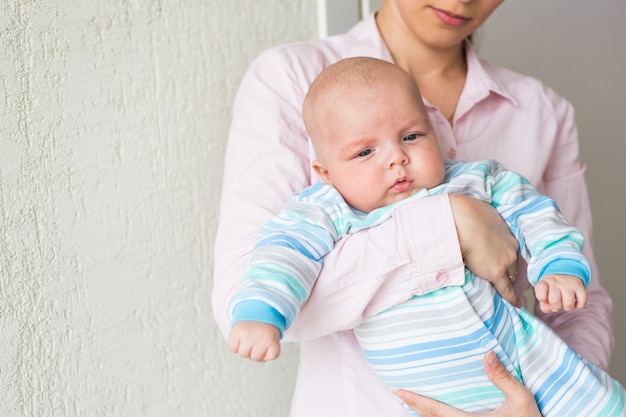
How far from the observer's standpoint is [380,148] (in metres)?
1.21

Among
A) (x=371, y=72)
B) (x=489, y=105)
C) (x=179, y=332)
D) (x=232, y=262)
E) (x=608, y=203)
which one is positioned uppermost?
(x=371, y=72)

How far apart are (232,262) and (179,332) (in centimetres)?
29

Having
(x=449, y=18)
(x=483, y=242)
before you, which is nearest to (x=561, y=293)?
(x=483, y=242)

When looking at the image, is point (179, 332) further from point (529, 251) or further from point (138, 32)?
point (529, 251)

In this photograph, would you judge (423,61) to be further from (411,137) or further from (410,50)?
(411,137)

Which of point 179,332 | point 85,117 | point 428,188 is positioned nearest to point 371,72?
point 428,188

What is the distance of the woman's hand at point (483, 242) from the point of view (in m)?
1.16

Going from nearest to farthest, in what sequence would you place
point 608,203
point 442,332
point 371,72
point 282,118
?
point 442,332 → point 371,72 → point 282,118 → point 608,203

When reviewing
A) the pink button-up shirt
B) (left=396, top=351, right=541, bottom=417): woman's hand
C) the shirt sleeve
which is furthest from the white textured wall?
the shirt sleeve

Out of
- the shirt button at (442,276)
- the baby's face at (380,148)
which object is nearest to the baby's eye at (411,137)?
the baby's face at (380,148)

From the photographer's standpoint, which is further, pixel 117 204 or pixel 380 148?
pixel 117 204

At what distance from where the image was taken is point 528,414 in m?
1.15

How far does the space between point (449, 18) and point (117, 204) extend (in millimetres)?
705

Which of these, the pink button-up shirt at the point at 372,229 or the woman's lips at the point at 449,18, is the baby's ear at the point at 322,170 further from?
the woman's lips at the point at 449,18
